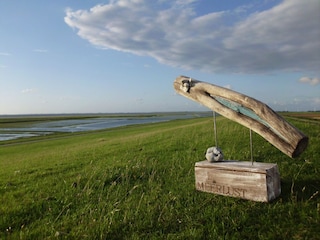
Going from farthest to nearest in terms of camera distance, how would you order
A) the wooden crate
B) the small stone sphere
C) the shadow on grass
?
the small stone sphere
the shadow on grass
the wooden crate

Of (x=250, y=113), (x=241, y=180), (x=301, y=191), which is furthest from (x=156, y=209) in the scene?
(x=301, y=191)

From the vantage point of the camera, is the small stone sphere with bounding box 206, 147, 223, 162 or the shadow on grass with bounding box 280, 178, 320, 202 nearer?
the shadow on grass with bounding box 280, 178, 320, 202

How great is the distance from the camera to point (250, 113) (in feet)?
17.4

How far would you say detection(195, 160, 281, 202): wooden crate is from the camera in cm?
545

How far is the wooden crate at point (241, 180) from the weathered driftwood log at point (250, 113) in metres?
0.78

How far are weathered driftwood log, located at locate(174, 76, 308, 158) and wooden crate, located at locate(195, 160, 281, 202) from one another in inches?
30.8

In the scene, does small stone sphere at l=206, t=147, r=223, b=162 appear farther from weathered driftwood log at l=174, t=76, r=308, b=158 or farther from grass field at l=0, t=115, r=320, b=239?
weathered driftwood log at l=174, t=76, r=308, b=158

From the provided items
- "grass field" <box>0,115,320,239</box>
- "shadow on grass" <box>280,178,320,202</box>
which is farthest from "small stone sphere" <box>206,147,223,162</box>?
"shadow on grass" <box>280,178,320,202</box>

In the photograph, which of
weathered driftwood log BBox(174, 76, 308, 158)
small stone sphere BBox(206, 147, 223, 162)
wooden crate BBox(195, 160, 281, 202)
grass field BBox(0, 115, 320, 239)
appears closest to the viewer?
weathered driftwood log BBox(174, 76, 308, 158)

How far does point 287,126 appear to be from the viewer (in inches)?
186

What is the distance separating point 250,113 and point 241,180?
4.65 feet

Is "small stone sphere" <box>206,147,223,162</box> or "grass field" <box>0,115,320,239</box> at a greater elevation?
"small stone sphere" <box>206,147,223,162</box>

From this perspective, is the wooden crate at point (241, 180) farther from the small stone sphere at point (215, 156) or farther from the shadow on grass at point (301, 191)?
the shadow on grass at point (301, 191)

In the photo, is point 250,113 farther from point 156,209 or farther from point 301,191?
point 156,209
